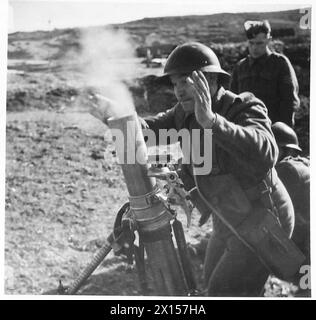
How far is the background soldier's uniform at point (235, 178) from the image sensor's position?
9.71 feet

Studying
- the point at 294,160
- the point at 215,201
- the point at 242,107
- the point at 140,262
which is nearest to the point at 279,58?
the point at 294,160

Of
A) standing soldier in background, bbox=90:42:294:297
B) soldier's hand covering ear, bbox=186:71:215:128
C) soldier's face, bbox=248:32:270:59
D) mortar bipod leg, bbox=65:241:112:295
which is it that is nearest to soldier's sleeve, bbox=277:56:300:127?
soldier's face, bbox=248:32:270:59

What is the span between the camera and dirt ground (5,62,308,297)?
168 inches

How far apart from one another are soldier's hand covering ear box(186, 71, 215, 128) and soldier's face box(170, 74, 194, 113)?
295 mm

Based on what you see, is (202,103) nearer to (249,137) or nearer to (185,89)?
(249,137)

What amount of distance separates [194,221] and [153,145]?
4.99ft

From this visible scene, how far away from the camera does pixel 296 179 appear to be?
13.5ft

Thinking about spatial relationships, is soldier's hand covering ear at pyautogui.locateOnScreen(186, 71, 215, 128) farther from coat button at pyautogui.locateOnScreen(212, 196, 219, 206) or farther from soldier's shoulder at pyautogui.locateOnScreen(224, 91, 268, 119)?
coat button at pyautogui.locateOnScreen(212, 196, 219, 206)

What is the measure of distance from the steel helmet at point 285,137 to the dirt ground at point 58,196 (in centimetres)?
103

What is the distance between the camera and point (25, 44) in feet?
16.9

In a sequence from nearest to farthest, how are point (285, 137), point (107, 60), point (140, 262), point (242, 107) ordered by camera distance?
point (242, 107) < point (140, 262) < point (285, 137) < point (107, 60)

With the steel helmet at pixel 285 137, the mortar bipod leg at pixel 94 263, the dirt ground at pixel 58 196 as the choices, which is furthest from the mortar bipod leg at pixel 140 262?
the steel helmet at pixel 285 137

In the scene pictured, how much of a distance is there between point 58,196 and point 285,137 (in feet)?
7.04
